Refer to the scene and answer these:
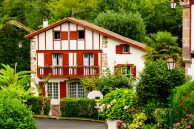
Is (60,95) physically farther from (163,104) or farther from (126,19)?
(163,104)

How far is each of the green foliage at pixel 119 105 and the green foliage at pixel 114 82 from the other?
1432cm

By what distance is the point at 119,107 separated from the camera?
3039 centimetres

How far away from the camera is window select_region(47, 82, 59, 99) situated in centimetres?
5362

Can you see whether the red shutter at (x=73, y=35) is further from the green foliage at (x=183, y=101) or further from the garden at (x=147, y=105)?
the green foliage at (x=183, y=101)

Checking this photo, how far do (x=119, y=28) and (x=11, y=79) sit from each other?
22723 millimetres

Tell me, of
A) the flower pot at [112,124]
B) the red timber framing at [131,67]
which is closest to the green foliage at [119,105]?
the flower pot at [112,124]

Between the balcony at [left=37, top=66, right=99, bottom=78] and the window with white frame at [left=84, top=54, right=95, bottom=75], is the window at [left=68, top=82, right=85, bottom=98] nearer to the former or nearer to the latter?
the balcony at [left=37, top=66, right=99, bottom=78]

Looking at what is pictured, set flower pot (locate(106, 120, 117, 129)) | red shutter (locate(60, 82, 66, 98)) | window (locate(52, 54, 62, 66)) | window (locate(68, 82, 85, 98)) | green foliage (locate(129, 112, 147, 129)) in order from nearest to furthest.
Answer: green foliage (locate(129, 112, 147, 129)) < flower pot (locate(106, 120, 117, 129)) < window (locate(68, 82, 85, 98)) < red shutter (locate(60, 82, 66, 98)) < window (locate(52, 54, 62, 66))

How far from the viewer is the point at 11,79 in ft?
163

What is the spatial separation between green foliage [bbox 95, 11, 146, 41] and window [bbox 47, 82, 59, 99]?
57.0 feet

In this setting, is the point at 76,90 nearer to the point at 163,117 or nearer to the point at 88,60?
the point at 88,60

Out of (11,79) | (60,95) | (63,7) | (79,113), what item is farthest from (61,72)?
(63,7)

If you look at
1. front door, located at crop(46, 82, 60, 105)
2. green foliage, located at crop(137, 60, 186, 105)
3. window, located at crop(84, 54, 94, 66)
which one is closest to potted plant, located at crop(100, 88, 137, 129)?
green foliage, located at crop(137, 60, 186, 105)

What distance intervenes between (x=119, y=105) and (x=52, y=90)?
2383 cm
